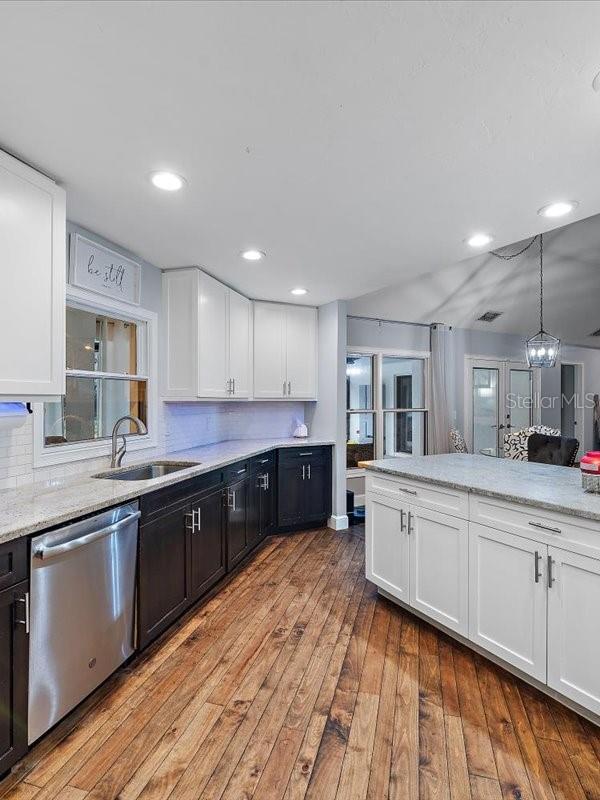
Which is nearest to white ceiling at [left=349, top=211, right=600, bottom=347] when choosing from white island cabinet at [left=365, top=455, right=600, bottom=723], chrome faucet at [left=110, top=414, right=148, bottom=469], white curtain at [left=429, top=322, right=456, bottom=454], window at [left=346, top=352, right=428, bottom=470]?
white curtain at [left=429, top=322, right=456, bottom=454]

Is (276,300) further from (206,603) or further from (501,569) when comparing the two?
(501,569)

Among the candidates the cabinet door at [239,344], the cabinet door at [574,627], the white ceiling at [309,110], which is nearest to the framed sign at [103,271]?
the white ceiling at [309,110]

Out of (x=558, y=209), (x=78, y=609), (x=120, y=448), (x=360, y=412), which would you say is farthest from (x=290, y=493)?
(x=558, y=209)

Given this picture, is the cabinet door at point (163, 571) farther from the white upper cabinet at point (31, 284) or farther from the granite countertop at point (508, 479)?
the granite countertop at point (508, 479)

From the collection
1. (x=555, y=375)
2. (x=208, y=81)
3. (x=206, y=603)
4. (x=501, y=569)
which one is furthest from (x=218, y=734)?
(x=555, y=375)

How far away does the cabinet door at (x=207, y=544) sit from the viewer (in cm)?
273

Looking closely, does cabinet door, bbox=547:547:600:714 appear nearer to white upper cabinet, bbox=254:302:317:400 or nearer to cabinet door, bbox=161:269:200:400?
cabinet door, bbox=161:269:200:400

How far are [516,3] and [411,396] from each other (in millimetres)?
5213

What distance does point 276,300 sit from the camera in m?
4.48

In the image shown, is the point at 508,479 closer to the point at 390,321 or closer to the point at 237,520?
the point at 237,520

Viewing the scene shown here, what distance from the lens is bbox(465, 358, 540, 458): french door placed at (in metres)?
6.74

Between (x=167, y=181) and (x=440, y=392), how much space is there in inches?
195

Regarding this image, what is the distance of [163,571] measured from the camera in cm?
240

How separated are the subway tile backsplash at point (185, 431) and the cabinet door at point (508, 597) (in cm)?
234
